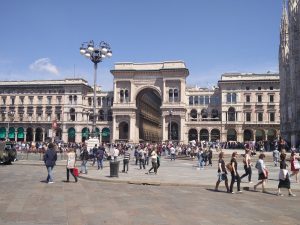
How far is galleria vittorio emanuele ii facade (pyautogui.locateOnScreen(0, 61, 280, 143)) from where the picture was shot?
8344 centimetres

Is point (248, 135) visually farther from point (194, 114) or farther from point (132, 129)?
point (132, 129)

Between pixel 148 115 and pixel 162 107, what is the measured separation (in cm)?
2583

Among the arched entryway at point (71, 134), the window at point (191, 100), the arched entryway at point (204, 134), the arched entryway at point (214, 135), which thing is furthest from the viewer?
the window at point (191, 100)

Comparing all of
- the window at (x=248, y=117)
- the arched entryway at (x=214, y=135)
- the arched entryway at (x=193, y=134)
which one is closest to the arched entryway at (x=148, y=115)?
the arched entryway at (x=193, y=134)

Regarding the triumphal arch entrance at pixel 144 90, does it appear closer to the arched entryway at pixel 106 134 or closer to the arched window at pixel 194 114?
the arched entryway at pixel 106 134

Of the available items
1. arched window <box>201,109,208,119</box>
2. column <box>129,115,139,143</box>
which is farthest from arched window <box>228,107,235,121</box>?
column <box>129,115,139,143</box>

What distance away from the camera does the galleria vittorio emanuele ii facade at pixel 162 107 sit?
3285 inches

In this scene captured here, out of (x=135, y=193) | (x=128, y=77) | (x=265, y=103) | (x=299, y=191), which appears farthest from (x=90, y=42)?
(x=265, y=103)

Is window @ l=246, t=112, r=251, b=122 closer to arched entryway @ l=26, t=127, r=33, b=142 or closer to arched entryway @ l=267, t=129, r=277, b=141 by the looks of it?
arched entryway @ l=267, t=129, r=277, b=141

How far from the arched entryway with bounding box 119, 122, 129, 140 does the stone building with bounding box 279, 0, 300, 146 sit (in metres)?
38.4

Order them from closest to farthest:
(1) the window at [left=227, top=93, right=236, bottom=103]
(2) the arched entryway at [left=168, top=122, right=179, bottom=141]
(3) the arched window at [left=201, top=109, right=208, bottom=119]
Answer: (2) the arched entryway at [left=168, top=122, right=179, bottom=141] < (1) the window at [left=227, top=93, right=236, bottom=103] < (3) the arched window at [left=201, top=109, right=208, bottom=119]

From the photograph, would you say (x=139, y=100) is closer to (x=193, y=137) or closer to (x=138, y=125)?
(x=138, y=125)

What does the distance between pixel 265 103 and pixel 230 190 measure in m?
72.3

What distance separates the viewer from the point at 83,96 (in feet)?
307
